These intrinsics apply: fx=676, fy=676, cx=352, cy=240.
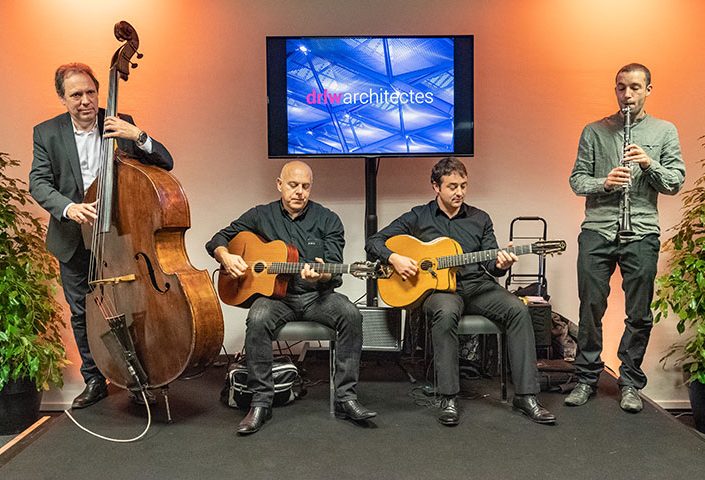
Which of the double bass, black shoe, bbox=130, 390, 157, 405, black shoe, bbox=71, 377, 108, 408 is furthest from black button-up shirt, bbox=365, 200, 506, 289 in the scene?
black shoe, bbox=71, 377, 108, 408

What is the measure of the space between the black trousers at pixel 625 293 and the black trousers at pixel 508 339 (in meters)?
0.38

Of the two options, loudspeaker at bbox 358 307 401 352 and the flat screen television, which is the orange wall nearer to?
the flat screen television

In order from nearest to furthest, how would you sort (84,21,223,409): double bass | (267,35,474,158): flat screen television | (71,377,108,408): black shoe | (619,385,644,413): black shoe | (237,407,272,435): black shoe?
1. (84,21,223,409): double bass
2. (237,407,272,435): black shoe
3. (619,385,644,413): black shoe
4. (71,377,108,408): black shoe
5. (267,35,474,158): flat screen television

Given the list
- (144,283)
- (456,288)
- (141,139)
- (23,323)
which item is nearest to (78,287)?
(23,323)

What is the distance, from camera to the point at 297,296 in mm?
3357

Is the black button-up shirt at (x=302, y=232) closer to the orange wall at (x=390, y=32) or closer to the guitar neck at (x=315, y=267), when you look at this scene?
the guitar neck at (x=315, y=267)

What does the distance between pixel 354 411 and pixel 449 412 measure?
44 cm

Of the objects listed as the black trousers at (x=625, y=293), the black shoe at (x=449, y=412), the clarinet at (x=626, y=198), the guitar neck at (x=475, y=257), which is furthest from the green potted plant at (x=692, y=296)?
the black shoe at (x=449, y=412)

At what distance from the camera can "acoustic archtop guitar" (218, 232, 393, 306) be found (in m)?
3.20

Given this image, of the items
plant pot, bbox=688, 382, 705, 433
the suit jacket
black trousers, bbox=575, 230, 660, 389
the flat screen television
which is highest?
the flat screen television

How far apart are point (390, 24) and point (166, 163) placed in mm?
1824

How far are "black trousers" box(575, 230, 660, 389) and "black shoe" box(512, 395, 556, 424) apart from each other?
1.35 feet

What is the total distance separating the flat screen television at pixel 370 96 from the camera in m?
3.89

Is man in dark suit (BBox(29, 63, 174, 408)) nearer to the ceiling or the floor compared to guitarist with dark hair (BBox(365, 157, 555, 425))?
nearer to the ceiling
